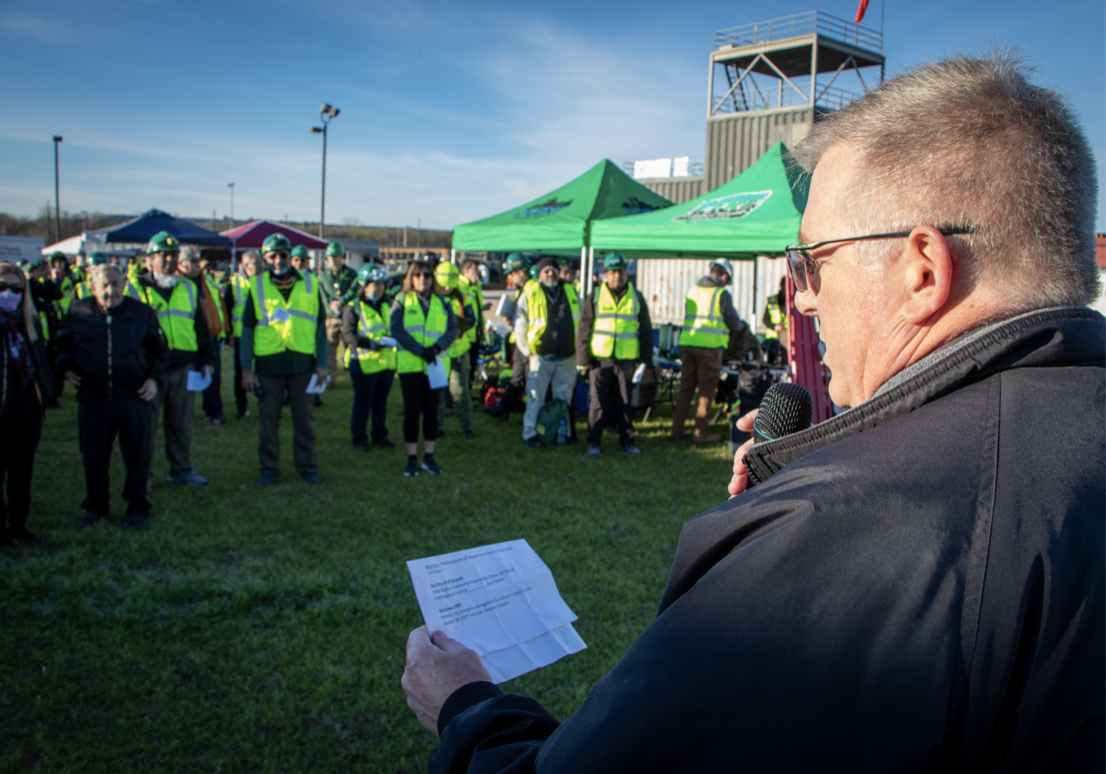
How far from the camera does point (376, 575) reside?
180 inches

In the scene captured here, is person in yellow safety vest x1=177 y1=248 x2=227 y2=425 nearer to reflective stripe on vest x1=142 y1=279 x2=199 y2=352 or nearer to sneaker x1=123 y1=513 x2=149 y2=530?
reflective stripe on vest x1=142 y1=279 x2=199 y2=352

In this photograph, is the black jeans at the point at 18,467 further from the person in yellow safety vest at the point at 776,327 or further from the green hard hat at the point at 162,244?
the person in yellow safety vest at the point at 776,327

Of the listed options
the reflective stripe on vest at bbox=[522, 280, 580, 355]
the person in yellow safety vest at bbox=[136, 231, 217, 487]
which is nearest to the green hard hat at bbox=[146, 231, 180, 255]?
the person in yellow safety vest at bbox=[136, 231, 217, 487]

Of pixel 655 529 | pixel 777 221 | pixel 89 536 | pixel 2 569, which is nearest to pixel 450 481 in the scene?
pixel 655 529

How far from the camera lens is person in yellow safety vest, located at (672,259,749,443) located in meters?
8.46

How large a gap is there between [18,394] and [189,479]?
1889 mm

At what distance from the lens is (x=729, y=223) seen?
26.4 ft

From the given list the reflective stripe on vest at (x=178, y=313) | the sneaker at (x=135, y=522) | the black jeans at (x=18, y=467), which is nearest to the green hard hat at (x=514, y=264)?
the reflective stripe on vest at (x=178, y=313)

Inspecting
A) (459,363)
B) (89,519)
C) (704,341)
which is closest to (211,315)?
(459,363)

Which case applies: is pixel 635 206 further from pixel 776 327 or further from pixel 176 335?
pixel 176 335

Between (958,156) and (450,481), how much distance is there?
20.5ft

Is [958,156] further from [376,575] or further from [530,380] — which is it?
[530,380]

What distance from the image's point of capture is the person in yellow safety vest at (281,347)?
6.30 metres

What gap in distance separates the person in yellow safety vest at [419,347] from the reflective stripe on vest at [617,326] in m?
1.72
